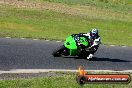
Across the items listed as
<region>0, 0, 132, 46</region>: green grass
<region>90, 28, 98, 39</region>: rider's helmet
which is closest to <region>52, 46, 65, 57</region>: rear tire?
<region>90, 28, 98, 39</region>: rider's helmet

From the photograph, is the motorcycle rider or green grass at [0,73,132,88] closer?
green grass at [0,73,132,88]

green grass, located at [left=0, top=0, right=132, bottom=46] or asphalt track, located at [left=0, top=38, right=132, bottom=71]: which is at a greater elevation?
asphalt track, located at [left=0, top=38, right=132, bottom=71]

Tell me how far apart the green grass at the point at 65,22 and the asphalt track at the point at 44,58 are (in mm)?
5537

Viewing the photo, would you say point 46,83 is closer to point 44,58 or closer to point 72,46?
point 44,58

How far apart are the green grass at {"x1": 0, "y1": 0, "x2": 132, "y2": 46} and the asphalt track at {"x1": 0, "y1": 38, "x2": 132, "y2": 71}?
5.54m

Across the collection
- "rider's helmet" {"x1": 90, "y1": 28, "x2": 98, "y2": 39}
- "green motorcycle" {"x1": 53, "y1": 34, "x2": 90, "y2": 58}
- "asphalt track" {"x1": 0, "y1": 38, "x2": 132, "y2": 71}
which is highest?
"rider's helmet" {"x1": 90, "y1": 28, "x2": 98, "y2": 39}

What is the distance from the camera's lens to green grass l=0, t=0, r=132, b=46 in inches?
1272

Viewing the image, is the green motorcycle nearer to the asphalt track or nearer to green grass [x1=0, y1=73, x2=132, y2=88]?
the asphalt track

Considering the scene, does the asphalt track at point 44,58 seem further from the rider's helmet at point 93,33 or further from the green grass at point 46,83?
the green grass at point 46,83

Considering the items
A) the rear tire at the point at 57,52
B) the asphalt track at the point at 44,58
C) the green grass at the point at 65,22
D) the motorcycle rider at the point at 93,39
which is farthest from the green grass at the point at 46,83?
the green grass at the point at 65,22

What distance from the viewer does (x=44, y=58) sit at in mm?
20328

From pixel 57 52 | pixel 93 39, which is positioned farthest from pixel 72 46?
pixel 93 39

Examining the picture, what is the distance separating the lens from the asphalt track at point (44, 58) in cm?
1873

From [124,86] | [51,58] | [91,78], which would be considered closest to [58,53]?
[51,58]
